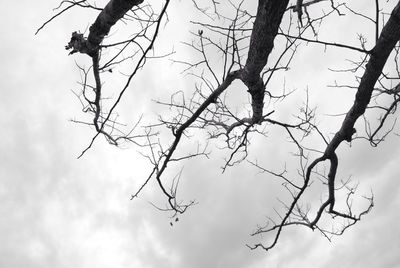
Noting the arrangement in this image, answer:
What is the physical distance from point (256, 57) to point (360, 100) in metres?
1.20

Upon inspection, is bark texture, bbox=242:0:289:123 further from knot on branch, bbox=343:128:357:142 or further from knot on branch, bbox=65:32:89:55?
knot on branch, bbox=65:32:89:55

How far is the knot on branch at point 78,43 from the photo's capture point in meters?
3.15

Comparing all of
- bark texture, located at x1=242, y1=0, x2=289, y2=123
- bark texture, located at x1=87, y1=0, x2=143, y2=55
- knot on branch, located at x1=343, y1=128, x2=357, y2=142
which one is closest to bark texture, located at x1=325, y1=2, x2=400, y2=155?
knot on branch, located at x1=343, y1=128, x2=357, y2=142

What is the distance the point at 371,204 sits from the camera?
5.42 metres

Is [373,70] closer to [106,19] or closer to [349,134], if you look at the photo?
[349,134]

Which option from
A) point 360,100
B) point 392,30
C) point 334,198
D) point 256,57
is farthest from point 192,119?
point 334,198

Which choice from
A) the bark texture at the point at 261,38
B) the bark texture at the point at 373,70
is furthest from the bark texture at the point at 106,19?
the bark texture at the point at 373,70

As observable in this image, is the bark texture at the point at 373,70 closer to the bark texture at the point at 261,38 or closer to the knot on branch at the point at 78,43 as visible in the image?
the bark texture at the point at 261,38

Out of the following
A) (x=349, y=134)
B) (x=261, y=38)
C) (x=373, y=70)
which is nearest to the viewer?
(x=261, y=38)

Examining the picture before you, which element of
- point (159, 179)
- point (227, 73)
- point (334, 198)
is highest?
point (227, 73)

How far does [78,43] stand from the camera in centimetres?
316

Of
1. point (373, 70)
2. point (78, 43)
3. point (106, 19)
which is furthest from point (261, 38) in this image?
point (78, 43)

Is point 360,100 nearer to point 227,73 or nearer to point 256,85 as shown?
point 256,85

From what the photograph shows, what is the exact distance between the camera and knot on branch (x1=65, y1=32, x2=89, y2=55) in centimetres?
315
